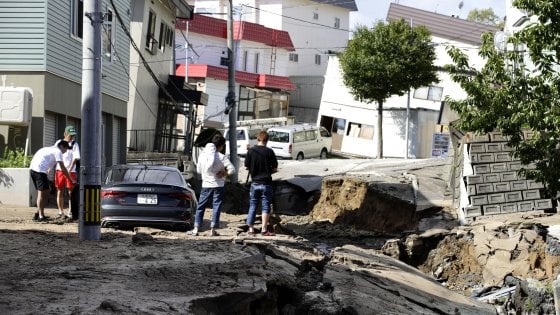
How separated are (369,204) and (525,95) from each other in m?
12.4

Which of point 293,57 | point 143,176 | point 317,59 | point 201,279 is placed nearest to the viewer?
point 201,279

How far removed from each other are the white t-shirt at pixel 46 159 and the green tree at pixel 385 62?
110ft

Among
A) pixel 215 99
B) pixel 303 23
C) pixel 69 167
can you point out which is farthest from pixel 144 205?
pixel 303 23

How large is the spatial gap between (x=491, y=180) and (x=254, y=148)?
8.30 metres

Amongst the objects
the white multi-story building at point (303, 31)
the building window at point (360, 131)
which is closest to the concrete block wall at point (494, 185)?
the building window at point (360, 131)

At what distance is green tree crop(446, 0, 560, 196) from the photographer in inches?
555

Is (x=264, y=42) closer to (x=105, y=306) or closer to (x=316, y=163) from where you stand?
(x=316, y=163)

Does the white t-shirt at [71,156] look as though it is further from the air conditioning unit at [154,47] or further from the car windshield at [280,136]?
the car windshield at [280,136]

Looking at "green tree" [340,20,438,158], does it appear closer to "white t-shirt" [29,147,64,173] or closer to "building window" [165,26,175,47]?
"building window" [165,26,175,47]

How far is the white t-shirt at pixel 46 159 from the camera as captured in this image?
15242 millimetres

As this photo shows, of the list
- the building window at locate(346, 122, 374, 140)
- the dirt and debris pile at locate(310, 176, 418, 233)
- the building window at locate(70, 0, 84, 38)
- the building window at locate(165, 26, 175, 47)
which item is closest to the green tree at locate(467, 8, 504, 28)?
the building window at locate(346, 122, 374, 140)

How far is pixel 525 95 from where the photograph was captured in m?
14.6

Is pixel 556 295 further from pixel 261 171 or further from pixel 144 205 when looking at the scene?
pixel 144 205

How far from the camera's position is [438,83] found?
2018 inches
